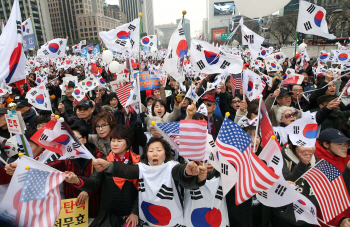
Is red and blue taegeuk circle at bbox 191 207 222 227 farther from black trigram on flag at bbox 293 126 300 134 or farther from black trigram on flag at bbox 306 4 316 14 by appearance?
black trigram on flag at bbox 306 4 316 14

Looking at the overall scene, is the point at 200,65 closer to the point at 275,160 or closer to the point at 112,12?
the point at 275,160

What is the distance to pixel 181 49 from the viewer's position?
4.59 meters

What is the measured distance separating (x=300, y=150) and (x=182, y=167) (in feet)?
4.72

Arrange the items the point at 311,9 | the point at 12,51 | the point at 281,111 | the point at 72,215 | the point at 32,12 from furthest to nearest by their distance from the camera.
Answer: the point at 32,12 → the point at 311,9 → the point at 281,111 → the point at 12,51 → the point at 72,215

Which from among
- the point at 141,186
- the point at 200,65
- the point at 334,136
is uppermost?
the point at 200,65

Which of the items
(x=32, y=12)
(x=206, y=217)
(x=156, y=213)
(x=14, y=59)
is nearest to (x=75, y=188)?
(x=156, y=213)

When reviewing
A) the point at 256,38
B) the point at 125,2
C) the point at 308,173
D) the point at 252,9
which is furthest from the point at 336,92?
the point at 125,2

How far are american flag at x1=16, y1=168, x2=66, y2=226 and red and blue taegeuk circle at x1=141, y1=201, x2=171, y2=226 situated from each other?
0.86 m

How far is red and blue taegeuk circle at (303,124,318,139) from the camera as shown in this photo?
2.54 meters

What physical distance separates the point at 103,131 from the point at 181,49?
2.37m

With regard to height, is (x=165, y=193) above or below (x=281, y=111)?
below

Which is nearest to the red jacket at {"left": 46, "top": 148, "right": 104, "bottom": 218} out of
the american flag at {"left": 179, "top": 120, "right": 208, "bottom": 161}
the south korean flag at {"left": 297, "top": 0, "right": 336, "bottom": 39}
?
the american flag at {"left": 179, "top": 120, "right": 208, "bottom": 161}

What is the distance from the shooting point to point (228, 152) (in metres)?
2.10

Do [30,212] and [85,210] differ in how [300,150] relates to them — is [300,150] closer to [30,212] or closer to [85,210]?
[85,210]
